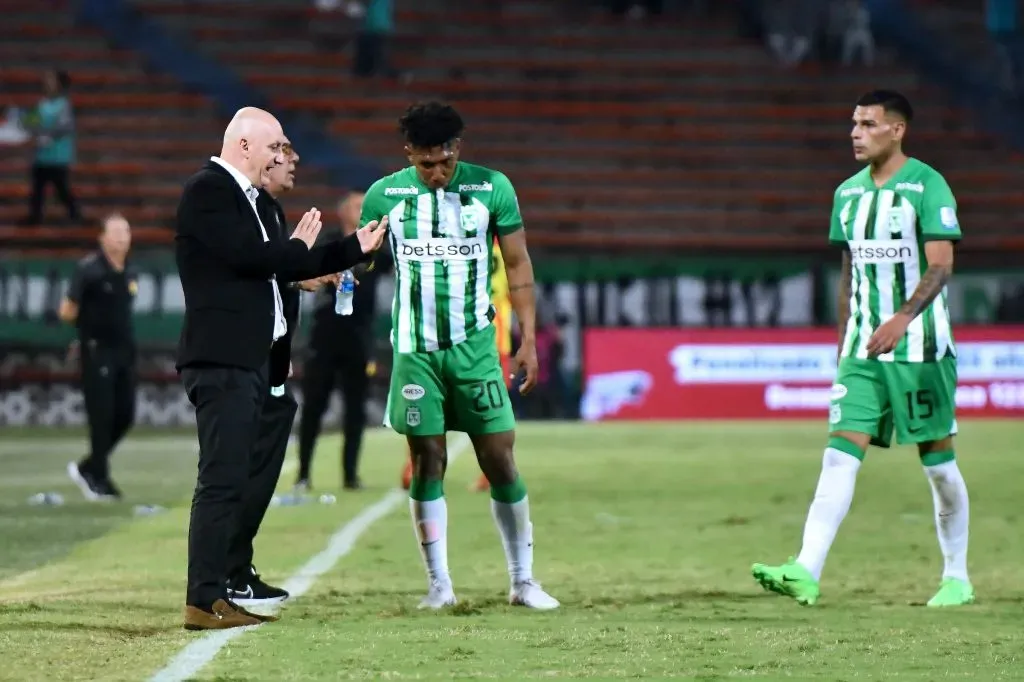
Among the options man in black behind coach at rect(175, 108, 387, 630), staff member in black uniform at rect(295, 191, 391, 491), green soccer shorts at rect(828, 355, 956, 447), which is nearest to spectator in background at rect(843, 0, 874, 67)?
staff member in black uniform at rect(295, 191, 391, 491)

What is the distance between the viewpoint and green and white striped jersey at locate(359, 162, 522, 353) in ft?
25.1

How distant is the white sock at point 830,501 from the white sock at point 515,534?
3.67ft

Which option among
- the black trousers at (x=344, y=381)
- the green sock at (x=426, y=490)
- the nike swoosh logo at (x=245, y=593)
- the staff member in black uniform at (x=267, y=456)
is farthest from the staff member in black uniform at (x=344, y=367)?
the green sock at (x=426, y=490)

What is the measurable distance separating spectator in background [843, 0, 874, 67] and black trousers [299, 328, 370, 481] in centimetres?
1789

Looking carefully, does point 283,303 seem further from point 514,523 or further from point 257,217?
point 514,523

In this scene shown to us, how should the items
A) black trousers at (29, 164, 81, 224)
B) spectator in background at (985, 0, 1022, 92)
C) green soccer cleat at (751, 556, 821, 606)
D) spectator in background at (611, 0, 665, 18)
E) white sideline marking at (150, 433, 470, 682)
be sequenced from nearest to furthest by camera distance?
white sideline marking at (150, 433, 470, 682) < green soccer cleat at (751, 556, 821, 606) < black trousers at (29, 164, 81, 224) < spectator in background at (985, 0, 1022, 92) < spectator in background at (611, 0, 665, 18)

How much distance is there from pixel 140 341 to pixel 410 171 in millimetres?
18700

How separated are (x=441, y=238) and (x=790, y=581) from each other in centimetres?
194

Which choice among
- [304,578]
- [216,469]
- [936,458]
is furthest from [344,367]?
[216,469]

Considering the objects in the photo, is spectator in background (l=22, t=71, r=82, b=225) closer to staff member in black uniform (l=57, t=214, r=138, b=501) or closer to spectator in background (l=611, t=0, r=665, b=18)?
spectator in background (l=611, t=0, r=665, b=18)

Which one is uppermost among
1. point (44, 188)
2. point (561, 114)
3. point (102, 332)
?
point (561, 114)

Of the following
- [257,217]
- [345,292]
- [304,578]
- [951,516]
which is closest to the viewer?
[257,217]

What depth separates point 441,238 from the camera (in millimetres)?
7645

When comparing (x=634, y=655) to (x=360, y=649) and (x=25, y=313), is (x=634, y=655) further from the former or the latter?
(x=25, y=313)
